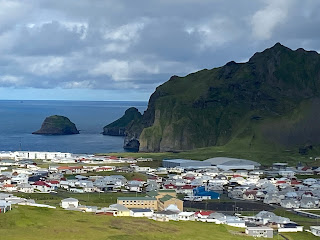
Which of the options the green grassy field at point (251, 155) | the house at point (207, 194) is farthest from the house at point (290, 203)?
the green grassy field at point (251, 155)

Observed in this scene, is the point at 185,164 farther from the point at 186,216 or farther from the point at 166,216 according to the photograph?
the point at 166,216

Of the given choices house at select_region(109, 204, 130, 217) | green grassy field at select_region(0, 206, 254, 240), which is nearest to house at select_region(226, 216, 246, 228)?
green grassy field at select_region(0, 206, 254, 240)

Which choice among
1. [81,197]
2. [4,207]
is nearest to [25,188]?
[81,197]

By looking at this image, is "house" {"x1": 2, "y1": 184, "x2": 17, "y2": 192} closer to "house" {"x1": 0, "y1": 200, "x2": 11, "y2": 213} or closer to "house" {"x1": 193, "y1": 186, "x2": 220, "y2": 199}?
"house" {"x1": 193, "y1": 186, "x2": 220, "y2": 199}

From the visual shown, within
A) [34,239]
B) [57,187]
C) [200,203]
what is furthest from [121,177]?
[34,239]

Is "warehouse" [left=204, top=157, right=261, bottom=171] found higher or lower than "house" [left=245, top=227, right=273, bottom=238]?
higher

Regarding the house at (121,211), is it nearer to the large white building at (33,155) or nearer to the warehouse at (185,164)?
the warehouse at (185,164)
